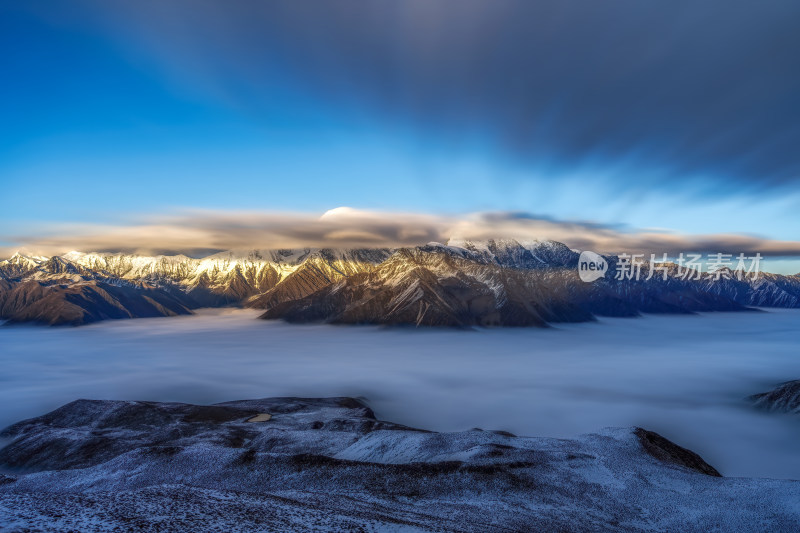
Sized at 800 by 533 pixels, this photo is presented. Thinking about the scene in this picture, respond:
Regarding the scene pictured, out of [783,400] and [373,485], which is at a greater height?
[373,485]

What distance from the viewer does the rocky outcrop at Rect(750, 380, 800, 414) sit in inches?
6772

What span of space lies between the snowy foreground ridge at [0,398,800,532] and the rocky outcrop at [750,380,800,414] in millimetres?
116384

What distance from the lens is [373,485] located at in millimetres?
65312

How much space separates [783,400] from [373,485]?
204704 millimetres

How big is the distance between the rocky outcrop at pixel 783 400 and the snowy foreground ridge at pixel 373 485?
382 ft

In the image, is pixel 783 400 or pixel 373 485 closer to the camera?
pixel 373 485

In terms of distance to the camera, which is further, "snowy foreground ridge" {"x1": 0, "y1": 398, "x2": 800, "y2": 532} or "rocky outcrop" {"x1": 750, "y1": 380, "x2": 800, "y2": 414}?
"rocky outcrop" {"x1": 750, "y1": 380, "x2": 800, "y2": 414}

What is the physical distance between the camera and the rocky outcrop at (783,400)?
172 meters

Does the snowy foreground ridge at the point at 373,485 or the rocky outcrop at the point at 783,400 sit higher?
the snowy foreground ridge at the point at 373,485

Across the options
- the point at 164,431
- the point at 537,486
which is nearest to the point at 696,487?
the point at 537,486

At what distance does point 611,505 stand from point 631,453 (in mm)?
30445

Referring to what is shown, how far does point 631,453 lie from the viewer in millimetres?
87688

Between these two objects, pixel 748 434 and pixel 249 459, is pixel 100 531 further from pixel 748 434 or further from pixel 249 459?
pixel 748 434

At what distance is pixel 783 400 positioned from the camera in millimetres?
178000
